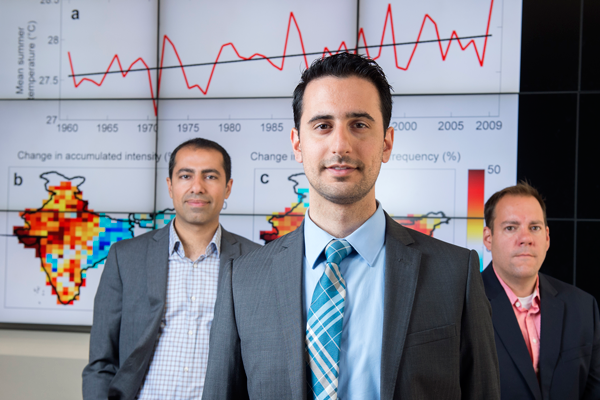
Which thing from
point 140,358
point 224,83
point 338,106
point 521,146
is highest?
point 224,83

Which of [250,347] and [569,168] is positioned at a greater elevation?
[569,168]

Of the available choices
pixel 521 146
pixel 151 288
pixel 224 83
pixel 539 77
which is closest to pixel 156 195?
pixel 224 83

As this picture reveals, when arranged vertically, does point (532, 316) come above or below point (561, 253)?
below

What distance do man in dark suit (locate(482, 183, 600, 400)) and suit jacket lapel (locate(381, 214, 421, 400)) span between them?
0.94 metres

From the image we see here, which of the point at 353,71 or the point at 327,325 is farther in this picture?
the point at 353,71

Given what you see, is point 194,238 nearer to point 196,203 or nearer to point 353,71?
point 196,203

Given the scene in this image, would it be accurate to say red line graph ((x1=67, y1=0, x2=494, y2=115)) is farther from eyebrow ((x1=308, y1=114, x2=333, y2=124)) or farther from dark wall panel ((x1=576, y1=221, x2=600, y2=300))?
eyebrow ((x1=308, y1=114, x2=333, y2=124))

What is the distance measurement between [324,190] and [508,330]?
1207mm

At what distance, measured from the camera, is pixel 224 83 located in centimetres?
319

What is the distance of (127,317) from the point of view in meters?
1.89

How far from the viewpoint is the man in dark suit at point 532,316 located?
168cm

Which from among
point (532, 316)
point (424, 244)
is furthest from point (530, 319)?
point (424, 244)

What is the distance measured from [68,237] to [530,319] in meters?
3.18

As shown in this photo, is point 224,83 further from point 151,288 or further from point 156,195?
point 151,288
